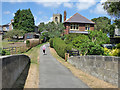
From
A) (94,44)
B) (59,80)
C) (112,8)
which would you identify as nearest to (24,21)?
(112,8)

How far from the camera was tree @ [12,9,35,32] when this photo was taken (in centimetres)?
6650

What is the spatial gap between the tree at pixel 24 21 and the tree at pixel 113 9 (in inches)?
1991

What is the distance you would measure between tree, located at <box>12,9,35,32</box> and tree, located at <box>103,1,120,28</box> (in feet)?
166

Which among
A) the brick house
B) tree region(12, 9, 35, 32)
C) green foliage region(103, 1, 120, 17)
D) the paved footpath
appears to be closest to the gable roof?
the brick house

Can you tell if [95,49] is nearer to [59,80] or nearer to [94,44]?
[94,44]

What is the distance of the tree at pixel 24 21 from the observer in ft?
218

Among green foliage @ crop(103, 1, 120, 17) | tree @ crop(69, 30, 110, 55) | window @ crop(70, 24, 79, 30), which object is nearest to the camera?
tree @ crop(69, 30, 110, 55)

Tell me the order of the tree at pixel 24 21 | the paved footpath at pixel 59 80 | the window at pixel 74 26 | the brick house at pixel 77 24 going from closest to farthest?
1. the paved footpath at pixel 59 80
2. the brick house at pixel 77 24
3. the window at pixel 74 26
4. the tree at pixel 24 21

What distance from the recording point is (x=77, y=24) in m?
38.8

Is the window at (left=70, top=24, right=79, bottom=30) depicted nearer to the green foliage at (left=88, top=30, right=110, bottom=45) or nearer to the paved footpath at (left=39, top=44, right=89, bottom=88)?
the green foliage at (left=88, top=30, right=110, bottom=45)

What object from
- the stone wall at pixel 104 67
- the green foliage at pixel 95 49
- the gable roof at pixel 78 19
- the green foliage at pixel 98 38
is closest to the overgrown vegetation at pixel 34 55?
the green foliage at pixel 95 49

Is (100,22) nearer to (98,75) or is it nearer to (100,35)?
(100,35)

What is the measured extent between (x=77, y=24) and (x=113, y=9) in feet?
63.0

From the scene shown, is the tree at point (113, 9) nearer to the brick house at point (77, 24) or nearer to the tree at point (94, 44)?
the tree at point (94, 44)
